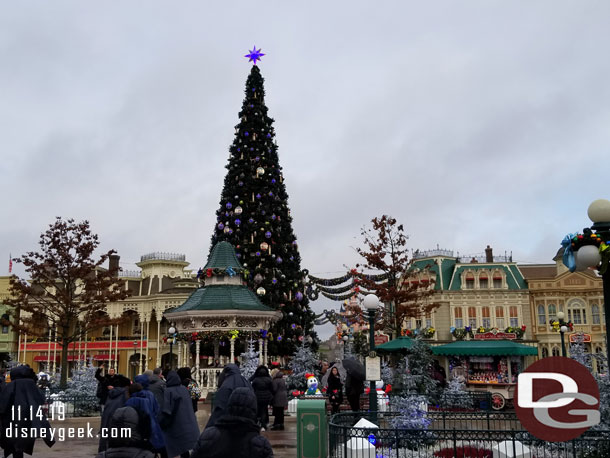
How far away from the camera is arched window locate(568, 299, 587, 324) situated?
49188 millimetres

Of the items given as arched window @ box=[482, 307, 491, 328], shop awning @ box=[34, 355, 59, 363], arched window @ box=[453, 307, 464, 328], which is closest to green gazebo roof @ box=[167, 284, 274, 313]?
arched window @ box=[453, 307, 464, 328]

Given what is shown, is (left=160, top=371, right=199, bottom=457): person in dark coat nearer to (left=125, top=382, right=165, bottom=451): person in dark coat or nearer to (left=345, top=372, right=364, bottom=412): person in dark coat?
(left=125, top=382, right=165, bottom=451): person in dark coat

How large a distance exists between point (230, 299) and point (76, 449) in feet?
44.0

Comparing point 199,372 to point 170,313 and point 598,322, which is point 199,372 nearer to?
point 170,313

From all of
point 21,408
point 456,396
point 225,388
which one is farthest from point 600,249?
point 456,396

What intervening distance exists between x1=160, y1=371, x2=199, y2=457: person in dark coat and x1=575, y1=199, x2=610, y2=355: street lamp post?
620cm

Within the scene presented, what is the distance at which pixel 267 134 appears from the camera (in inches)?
1294

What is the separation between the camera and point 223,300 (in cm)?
2570

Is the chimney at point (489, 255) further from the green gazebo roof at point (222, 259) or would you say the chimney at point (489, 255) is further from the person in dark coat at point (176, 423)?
the person in dark coat at point (176, 423)

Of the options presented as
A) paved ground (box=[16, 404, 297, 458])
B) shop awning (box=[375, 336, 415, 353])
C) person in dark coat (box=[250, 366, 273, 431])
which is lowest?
paved ground (box=[16, 404, 297, 458])

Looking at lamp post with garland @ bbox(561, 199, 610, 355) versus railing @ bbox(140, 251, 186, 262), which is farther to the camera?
railing @ bbox(140, 251, 186, 262)

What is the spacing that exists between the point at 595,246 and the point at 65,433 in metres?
13.5

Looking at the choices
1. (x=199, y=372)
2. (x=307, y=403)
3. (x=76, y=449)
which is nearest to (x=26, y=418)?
(x=76, y=449)

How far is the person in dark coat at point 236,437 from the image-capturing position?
4.89 meters
